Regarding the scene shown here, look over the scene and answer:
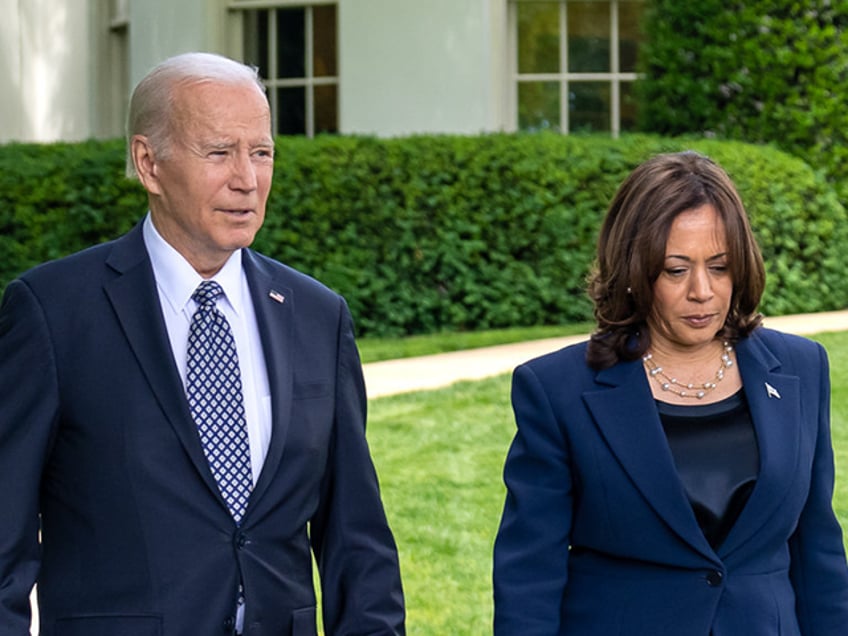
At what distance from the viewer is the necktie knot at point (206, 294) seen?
2.98m

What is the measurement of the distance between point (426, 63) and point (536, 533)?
12.1 meters

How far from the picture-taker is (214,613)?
→ 2.85 metres

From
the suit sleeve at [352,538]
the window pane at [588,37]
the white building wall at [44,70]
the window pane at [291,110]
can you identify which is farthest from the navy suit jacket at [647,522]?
the white building wall at [44,70]

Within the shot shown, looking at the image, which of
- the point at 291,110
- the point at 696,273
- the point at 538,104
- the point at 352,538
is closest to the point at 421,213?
the point at 538,104

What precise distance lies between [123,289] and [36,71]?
49.2 feet

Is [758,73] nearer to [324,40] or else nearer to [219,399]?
[324,40]

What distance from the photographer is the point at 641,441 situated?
3.20m

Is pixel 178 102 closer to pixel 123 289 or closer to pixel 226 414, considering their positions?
pixel 123 289

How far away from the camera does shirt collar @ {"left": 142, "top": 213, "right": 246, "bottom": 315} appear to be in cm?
299

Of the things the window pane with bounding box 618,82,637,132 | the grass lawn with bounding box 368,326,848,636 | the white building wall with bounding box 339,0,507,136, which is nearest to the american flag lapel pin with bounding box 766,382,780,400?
the grass lawn with bounding box 368,326,848,636

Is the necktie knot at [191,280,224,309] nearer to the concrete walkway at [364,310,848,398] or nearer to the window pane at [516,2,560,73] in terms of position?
the concrete walkway at [364,310,848,398]

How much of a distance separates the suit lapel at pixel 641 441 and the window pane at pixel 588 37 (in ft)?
41.3

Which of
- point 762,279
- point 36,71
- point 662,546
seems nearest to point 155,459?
point 662,546

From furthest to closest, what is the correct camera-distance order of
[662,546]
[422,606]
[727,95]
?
[727,95]
[422,606]
[662,546]
